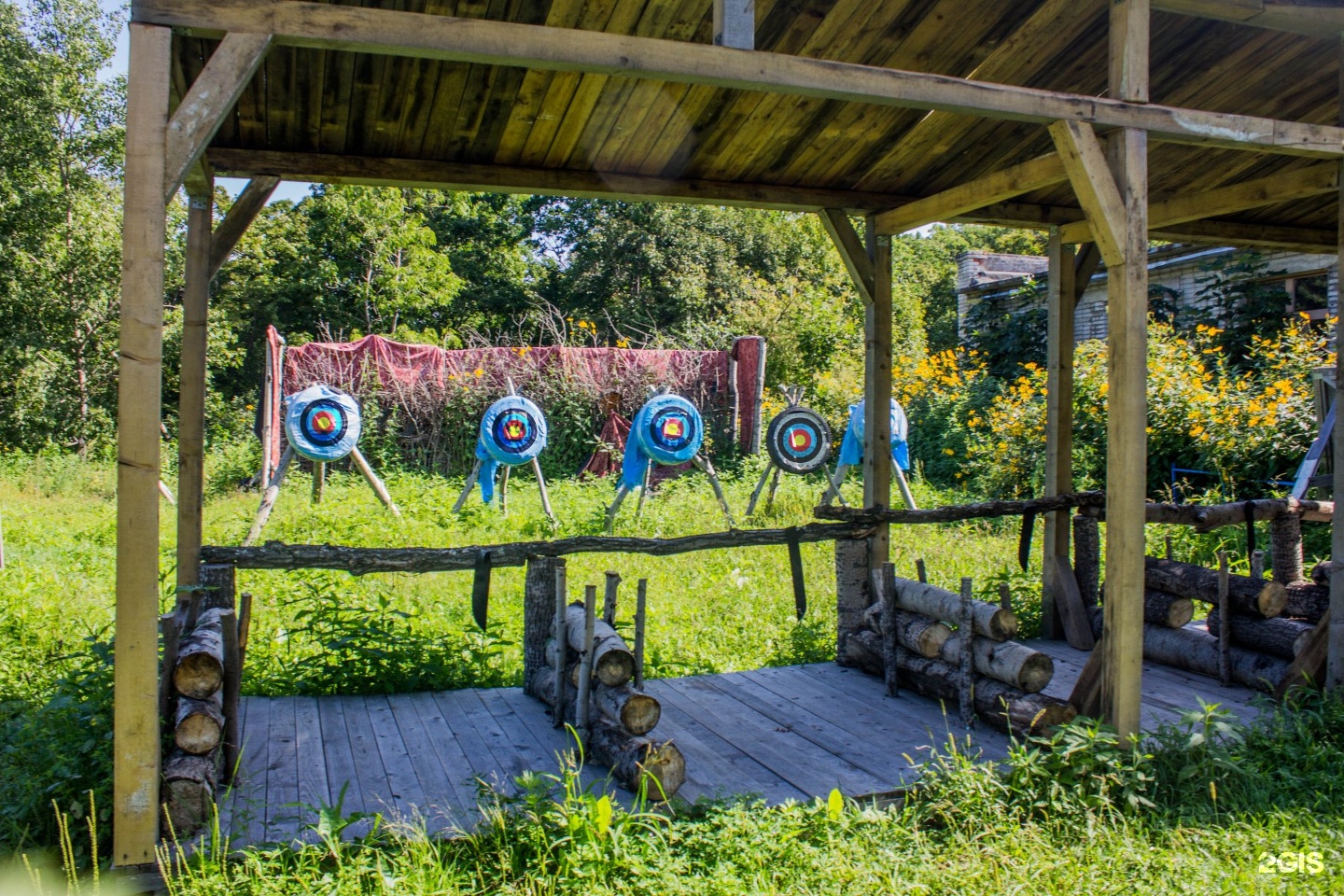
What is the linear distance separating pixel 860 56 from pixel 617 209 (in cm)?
1922

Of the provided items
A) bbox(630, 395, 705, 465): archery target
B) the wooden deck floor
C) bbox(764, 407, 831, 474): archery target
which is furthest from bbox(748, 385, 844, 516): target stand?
the wooden deck floor

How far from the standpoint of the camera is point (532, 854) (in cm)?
346

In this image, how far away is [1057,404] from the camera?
21.7 ft

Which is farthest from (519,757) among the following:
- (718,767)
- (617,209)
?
(617,209)

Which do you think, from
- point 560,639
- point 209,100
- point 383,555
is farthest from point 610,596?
point 209,100

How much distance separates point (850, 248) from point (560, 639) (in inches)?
117

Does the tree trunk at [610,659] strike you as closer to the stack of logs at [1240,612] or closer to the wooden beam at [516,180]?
the wooden beam at [516,180]

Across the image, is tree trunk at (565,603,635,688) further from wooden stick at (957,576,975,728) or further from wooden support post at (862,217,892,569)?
wooden support post at (862,217,892,569)

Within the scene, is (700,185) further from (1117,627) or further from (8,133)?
(8,133)

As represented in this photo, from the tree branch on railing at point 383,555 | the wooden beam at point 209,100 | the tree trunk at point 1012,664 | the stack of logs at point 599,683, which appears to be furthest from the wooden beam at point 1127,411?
the wooden beam at point 209,100

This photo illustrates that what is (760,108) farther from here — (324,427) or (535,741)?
(324,427)

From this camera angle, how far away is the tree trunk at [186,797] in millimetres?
3451

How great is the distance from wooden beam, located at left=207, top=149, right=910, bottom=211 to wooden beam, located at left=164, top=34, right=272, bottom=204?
5.91 feet

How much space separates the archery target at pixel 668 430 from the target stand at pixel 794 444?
0.88m
